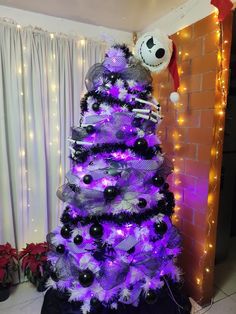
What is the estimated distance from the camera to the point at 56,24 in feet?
6.95

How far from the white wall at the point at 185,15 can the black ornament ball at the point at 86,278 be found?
1861 millimetres

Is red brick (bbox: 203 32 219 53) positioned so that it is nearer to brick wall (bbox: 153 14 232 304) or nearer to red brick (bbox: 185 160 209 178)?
brick wall (bbox: 153 14 232 304)

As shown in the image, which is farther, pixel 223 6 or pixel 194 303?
pixel 194 303

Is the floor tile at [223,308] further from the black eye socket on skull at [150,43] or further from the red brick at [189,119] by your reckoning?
the black eye socket on skull at [150,43]

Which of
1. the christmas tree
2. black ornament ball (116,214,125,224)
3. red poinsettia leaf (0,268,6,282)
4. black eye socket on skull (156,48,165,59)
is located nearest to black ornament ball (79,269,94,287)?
the christmas tree

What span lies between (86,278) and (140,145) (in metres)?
0.82

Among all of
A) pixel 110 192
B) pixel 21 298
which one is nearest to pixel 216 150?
pixel 110 192

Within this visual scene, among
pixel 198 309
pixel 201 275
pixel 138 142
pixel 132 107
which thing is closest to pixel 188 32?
pixel 132 107

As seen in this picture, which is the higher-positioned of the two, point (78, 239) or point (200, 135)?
point (200, 135)

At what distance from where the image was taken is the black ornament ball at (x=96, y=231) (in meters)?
1.40

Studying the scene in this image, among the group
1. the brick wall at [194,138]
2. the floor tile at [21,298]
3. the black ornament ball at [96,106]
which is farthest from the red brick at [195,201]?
the floor tile at [21,298]

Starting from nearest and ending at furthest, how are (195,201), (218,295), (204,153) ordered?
(204,153) < (195,201) < (218,295)

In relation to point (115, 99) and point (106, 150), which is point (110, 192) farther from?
point (115, 99)

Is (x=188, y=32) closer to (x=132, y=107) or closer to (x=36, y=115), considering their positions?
(x=132, y=107)
